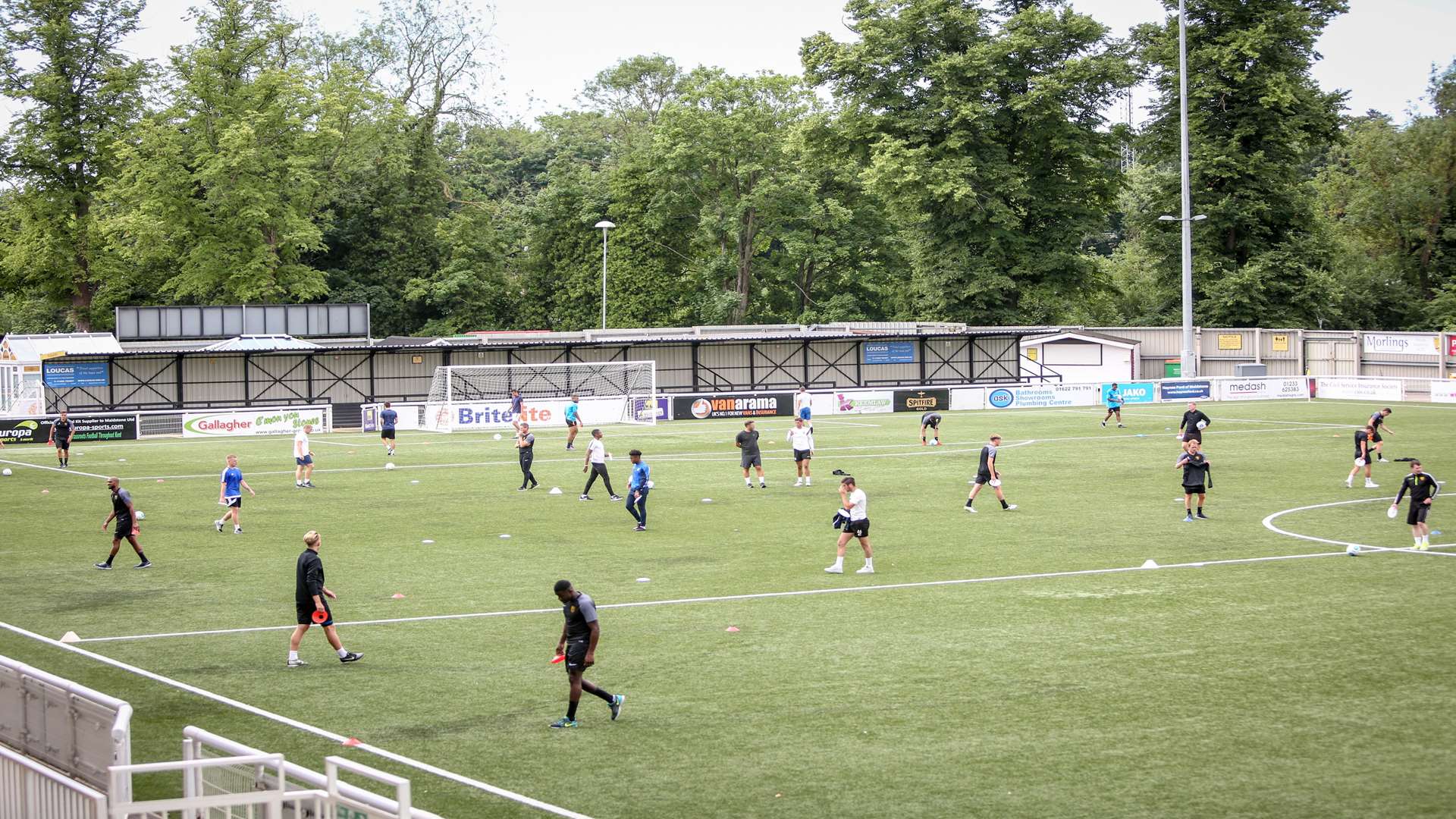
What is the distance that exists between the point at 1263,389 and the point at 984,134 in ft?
65.4

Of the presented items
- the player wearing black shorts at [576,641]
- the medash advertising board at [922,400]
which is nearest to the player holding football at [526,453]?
the player wearing black shorts at [576,641]

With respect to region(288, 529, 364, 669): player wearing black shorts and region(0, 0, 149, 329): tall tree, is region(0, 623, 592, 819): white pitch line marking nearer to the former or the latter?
region(288, 529, 364, 669): player wearing black shorts

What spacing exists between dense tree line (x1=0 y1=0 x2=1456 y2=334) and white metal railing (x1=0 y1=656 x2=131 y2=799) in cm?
5945

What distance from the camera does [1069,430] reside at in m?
46.4

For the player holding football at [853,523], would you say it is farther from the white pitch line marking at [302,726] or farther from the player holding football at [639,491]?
the white pitch line marking at [302,726]

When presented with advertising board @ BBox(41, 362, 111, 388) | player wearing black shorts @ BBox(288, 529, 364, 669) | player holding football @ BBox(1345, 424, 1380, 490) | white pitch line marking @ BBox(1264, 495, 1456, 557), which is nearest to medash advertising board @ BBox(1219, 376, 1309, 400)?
player holding football @ BBox(1345, 424, 1380, 490)

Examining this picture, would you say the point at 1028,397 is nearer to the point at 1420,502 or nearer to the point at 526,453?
the point at 526,453

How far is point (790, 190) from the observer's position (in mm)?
75562

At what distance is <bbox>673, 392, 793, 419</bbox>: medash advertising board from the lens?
56375 millimetres

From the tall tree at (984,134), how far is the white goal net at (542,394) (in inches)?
737

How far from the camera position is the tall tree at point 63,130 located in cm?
6981

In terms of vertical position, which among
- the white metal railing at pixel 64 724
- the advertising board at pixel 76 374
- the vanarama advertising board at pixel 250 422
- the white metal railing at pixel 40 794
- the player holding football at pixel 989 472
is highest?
the advertising board at pixel 76 374

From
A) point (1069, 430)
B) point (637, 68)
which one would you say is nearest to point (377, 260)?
point (637, 68)

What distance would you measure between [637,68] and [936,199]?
40.3 metres
